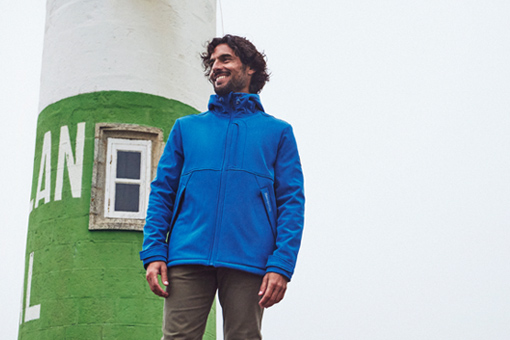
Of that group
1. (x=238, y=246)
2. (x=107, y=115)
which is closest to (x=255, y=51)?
(x=238, y=246)

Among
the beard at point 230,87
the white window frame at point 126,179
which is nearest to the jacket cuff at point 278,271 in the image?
the beard at point 230,87

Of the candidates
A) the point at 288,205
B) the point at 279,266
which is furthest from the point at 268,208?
the point at 279,266

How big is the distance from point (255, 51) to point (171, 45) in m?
5.91

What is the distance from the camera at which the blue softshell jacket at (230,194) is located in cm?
339

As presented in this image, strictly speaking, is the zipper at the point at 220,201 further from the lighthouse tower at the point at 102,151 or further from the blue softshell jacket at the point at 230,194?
the lighthouse tower at the point at 102,151

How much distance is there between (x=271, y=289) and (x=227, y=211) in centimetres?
47

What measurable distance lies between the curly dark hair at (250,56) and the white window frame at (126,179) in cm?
513

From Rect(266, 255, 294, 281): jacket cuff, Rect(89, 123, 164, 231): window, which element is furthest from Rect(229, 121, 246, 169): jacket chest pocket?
Rect(89, 123, 164, 231): window

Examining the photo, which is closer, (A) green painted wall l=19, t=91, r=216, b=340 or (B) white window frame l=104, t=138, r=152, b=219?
(A) green painted wall l=19, t=91, r=216, b=340

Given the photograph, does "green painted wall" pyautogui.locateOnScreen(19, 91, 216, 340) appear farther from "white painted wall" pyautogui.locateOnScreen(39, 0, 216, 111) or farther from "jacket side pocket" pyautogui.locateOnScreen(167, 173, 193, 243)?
"jacket side pocket" pyautogui.locateOnScreen(167, 173, 193, 243)

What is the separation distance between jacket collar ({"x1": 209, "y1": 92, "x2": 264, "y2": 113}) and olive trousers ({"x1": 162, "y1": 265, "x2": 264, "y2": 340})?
0.94 meters

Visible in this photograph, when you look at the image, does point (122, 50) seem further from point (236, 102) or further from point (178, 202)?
point (178, 202)

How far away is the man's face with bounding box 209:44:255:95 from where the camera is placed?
3.82 metres

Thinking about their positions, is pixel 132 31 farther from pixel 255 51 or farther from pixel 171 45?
pixel 255 51
